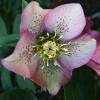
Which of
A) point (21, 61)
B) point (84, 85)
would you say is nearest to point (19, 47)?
point (21, 61)

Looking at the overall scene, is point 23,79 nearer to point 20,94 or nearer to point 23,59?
point 20,94

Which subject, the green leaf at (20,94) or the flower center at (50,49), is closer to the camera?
the flower center at (50,49)

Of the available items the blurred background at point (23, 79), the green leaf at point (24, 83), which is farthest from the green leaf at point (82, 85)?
the green leaf at point (24, 83)

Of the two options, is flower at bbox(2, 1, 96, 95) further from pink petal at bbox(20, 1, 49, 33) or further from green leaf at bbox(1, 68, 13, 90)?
green leaf at bbox(1, 68, 13, 90)

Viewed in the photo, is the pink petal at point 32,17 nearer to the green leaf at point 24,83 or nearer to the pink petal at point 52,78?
the pink petal at point 52,78

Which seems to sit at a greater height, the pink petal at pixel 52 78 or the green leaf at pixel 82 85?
the pink petal at pixel 52 78

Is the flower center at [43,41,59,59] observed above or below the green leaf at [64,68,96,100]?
above

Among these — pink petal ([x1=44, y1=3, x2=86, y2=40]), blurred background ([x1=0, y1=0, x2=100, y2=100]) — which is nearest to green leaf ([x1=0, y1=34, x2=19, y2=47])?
blurred background ([x1=0, y1=0, x2=100, y2=100])
